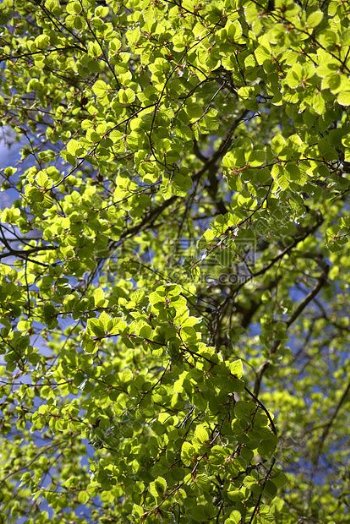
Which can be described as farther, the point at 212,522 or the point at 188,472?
the point at 212,522

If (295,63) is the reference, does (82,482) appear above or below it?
below

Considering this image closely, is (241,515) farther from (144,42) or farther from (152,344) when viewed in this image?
(144,42)

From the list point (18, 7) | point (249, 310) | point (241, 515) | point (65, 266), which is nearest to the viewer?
point (241, 515)

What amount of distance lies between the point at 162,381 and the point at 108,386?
1.14ft

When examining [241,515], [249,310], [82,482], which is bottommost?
[241,515]

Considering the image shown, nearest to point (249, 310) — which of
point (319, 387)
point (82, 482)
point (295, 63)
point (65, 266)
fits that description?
point (319, 387)

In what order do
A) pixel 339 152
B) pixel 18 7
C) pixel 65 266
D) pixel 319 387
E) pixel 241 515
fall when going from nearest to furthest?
pixel 241 515, pixel 339 152, pixel 65 266, pixel 18 7, pixel 319 387

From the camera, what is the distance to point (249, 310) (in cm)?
657

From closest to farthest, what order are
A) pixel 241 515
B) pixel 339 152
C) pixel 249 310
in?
pixel 241 515 < pixel 339 152 < pixel 249 310

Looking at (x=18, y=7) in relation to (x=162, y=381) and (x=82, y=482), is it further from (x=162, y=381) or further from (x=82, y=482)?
(x=82, y=482)

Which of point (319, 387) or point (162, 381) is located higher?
point (319, 387)

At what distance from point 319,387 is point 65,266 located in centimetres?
635

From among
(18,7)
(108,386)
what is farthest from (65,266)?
(18,7)

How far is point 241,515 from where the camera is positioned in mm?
2078
